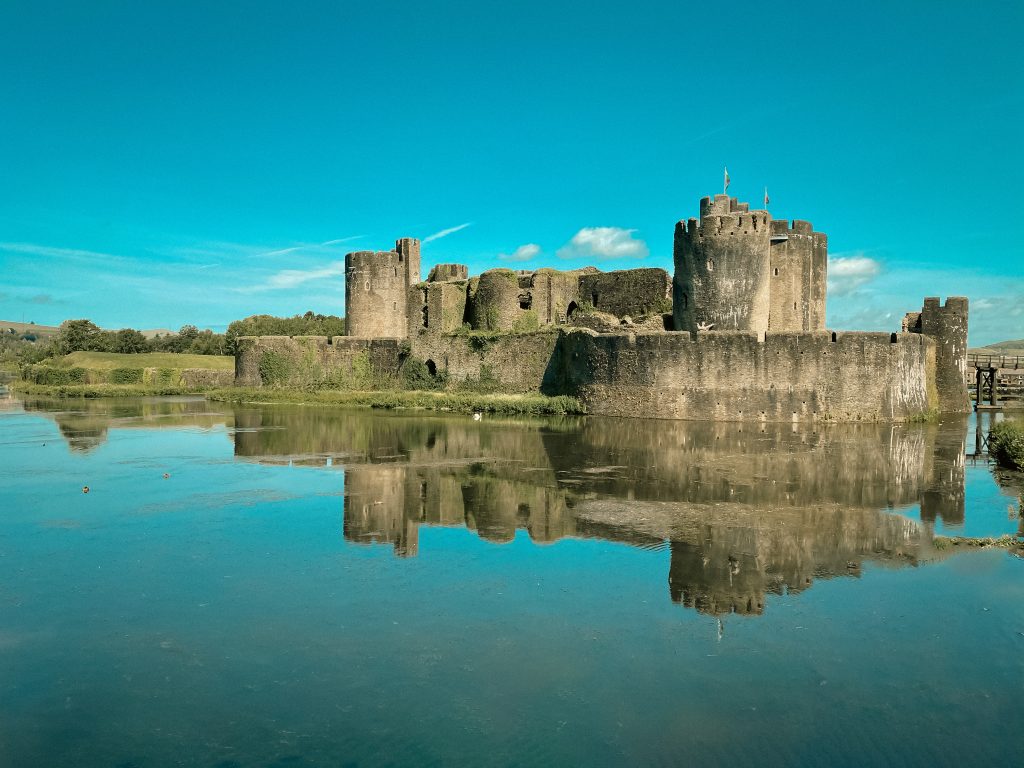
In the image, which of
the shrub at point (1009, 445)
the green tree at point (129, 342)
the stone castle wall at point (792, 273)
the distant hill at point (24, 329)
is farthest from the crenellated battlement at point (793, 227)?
the distant hill at point (24, 329)

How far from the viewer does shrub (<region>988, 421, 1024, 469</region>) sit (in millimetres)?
16047

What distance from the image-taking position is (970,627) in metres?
7.37

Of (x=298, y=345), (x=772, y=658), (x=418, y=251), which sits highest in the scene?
(x=418, y=251)

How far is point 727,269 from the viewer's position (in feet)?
88.6

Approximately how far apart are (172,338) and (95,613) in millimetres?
72349

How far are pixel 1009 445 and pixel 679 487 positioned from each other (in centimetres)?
748

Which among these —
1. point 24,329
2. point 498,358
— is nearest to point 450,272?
point 498,358

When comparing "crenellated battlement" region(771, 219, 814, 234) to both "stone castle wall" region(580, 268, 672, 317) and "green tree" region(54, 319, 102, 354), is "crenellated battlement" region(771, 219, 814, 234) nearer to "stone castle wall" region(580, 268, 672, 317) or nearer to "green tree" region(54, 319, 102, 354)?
"stone castle wall" region(580, 268, 672, 317)

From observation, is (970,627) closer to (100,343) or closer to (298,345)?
(298,345)

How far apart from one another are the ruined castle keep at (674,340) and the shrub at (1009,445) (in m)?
6.13

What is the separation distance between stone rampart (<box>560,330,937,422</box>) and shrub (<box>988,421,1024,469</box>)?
5801 mm

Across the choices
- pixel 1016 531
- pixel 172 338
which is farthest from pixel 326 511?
pixel 172 338

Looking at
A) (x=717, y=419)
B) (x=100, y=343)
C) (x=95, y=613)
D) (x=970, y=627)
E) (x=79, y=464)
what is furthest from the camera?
(x=100, y=343)

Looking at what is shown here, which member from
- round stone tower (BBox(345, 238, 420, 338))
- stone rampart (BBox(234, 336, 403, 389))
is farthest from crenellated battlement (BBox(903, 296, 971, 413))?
round stone tower (BBox(345, 238, 420, 338))
